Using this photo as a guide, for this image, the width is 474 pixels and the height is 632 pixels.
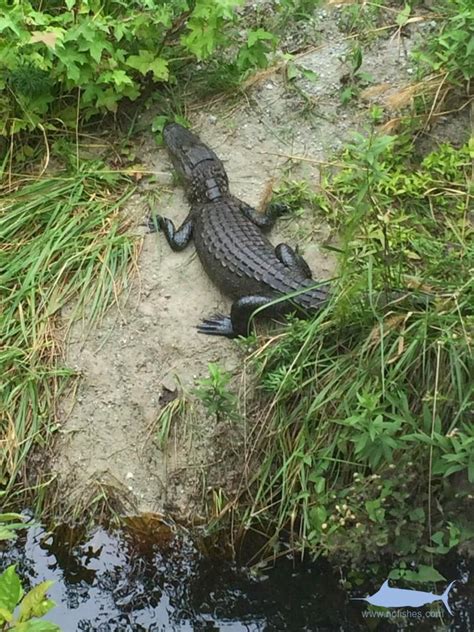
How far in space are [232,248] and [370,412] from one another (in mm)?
1512

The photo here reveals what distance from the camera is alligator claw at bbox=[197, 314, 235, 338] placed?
4.50m

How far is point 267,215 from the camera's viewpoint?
4973 millimetres

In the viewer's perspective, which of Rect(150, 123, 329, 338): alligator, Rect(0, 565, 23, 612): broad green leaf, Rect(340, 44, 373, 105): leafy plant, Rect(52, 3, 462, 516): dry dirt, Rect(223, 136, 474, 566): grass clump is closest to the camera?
Rect(0, 565, 23, 612): broad green leaf

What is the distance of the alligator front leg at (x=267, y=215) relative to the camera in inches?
194

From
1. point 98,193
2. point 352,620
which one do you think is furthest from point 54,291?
point 352,620

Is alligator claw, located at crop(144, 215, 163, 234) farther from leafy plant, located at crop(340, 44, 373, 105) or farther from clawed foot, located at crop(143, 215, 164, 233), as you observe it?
leafy plant, located at crop(340, 44, 373, 105)

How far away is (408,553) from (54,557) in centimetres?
165

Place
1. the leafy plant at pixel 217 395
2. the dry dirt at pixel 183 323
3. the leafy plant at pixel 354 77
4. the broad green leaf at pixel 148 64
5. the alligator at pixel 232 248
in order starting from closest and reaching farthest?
the leafy plant at pixel 217 395 < the dry dirt at pixel 183 323 < the alligator at pixel 232 248 < the broad green leaf at pixel 148 64 < the leafy plant at pixel 354 77

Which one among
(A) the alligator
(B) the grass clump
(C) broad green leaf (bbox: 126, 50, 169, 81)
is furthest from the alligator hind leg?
(C) broad green leaf (bbox: 126, 50, 169, 81)

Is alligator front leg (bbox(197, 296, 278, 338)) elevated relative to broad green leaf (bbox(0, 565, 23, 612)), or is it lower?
lower

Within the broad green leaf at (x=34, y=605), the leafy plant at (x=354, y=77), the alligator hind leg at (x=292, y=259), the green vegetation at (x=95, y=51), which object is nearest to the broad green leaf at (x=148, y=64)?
the green vegetation at (x=95, y=51)

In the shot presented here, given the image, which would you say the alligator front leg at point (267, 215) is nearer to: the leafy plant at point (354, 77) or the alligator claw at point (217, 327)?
the alligator claw at point (217, 327)

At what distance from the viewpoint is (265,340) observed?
168 inches

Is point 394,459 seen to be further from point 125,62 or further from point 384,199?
point 125,62
